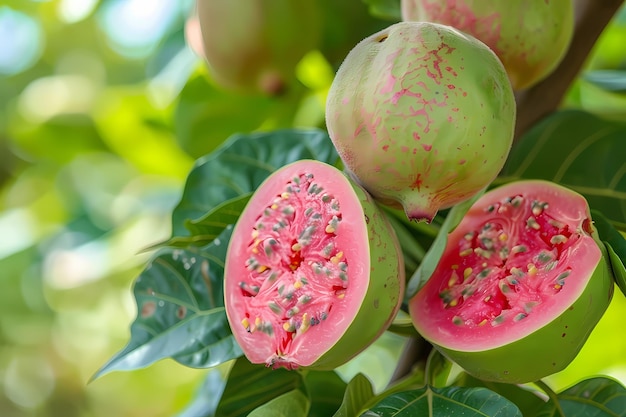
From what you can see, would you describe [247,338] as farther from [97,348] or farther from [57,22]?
[97,348]

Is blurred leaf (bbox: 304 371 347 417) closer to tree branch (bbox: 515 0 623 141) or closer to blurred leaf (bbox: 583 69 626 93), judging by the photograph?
tree branch (bbox: 515 0 623 141)

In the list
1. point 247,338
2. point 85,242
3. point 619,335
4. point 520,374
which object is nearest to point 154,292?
point 247,338

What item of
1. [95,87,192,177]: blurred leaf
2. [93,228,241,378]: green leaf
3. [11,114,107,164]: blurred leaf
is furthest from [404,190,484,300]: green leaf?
[11,114,107,164]: blurred leaf

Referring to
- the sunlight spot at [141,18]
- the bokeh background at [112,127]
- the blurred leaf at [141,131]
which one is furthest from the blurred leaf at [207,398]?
the sunlight spot at [141,18]

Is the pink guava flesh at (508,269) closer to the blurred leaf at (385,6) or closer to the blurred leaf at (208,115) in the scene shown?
the blurred leaf at (385,6)

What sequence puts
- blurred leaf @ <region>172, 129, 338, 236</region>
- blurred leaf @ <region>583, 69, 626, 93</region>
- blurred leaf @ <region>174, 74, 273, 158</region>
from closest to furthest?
blurred leaf @ <region>172, 129, 338, 236</region> → blurred leaf @ <region>583, 69, 626, 93</region> → blurred leaf @ <region>174, 74, 273, 158</region>
